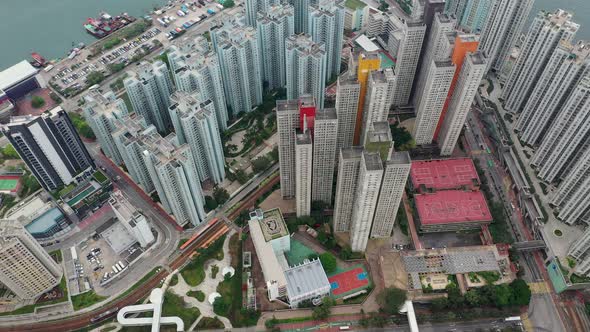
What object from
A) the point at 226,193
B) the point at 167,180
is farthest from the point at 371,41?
the point at 167,180

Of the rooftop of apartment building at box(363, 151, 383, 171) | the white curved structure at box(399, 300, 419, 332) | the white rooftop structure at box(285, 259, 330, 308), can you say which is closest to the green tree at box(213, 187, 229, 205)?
the white rooftop structure at box(285, 259, 330, 308)

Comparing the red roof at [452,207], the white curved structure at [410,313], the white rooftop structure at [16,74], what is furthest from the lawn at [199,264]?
the white rooftop structure at [16,74]

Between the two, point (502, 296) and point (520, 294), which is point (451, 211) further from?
point (520, 294)

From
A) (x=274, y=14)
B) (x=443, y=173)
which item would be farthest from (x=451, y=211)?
(x=274, y=14)

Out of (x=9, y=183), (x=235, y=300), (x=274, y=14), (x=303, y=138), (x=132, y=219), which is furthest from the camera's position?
(x=274, y=14)

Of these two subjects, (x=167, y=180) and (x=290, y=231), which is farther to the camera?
(x=290, y=231)

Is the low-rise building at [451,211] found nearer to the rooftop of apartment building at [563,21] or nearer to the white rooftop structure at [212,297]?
the rooftop of apartment building at [563,21]

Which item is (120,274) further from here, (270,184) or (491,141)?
(491,141)
